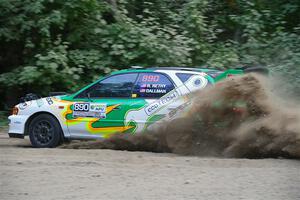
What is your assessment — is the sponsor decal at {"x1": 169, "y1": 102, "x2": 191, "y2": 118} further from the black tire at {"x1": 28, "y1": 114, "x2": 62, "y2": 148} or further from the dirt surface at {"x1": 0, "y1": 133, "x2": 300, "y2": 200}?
the black tire at {"x1": 28, "y1": 114, "x2": 62, "y2": 148}

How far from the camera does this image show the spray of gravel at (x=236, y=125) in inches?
360

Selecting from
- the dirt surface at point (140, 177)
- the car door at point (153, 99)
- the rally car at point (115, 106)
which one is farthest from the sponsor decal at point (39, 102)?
the car door at point (153, 99)

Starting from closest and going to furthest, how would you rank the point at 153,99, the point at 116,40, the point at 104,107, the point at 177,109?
the point at 177,109, the point at 153,99, the point at 104,107, the point at 116,40

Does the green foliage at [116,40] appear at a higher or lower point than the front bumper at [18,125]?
higher

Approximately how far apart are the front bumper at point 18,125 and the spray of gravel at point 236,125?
8.00 feet

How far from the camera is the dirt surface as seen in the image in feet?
22.3

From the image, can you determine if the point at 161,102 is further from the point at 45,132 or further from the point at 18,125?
the point at 18,125

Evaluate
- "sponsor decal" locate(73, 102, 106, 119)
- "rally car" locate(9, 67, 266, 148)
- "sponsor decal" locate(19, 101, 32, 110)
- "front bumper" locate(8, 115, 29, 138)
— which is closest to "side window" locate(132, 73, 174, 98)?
"rally car" locate(9, 67, 266, 148)

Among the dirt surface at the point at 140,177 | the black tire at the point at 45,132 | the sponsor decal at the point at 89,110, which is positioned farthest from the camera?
the black tire at the point at 45,132

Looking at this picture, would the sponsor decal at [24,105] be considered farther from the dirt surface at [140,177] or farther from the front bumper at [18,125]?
the dirt surface at [140,177]

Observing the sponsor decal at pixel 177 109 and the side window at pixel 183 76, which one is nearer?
the sponsor decal at pixel 177 109

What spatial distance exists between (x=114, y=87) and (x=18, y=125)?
6.73 ft

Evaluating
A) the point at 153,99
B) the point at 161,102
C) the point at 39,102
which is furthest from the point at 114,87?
the point at 39,102

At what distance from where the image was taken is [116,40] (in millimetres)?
15555
